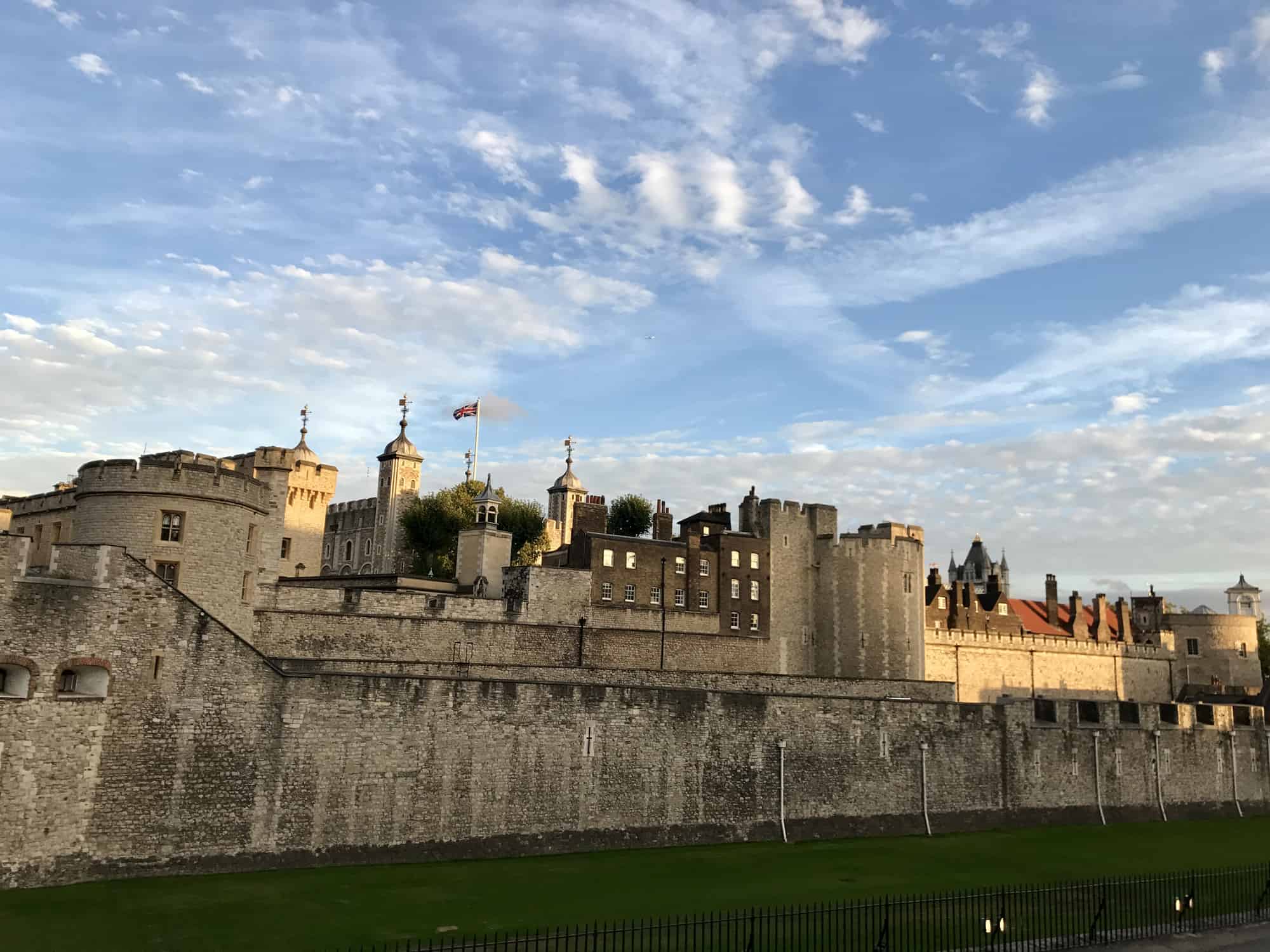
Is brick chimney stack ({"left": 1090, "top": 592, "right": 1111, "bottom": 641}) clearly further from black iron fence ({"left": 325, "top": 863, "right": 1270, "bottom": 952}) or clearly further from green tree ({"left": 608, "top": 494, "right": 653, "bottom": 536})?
black iron fence ({"left": 325, "top": 863, "right": 1270, "bottom": 952})

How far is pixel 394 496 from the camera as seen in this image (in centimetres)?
8831

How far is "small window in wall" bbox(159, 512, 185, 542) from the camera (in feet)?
102

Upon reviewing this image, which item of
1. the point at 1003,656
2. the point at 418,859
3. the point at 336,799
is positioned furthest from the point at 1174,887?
the point at 1003,656

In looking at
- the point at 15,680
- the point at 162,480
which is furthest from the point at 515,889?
the point at 162,480

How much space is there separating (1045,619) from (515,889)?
229 feet

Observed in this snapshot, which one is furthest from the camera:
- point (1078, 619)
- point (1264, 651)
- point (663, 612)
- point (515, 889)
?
point (1264, 651)

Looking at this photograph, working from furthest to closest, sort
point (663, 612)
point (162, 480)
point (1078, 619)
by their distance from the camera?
point (1078, 619) → point (663, 612) → point (162, 480)

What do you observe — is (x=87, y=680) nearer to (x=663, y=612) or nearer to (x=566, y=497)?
(x=663, y=612)

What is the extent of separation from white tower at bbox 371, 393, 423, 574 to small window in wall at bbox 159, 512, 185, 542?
55154 mm

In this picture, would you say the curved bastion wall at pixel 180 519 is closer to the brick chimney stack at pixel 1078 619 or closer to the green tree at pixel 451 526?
the green tree at pixel 451 526

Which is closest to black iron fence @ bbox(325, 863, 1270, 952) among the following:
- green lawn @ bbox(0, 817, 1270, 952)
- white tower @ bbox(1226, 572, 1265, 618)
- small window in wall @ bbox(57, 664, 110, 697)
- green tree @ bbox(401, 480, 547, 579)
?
green lawn @ bbox(0, 817, 1270, 952)

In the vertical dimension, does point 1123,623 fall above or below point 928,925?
above

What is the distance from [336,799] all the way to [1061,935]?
18.5 meters

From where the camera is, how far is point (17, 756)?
80.6 feet
